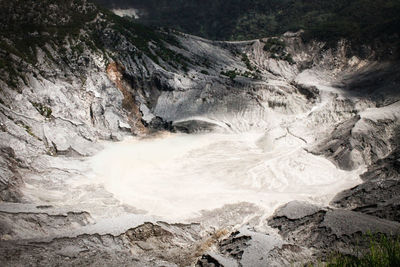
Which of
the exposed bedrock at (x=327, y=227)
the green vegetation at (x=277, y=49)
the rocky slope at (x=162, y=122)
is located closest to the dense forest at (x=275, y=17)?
the rocky slope at (x=162, y=122)

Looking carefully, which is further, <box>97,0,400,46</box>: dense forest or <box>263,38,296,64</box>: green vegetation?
<box>97,0,400,46</box>: dense forest

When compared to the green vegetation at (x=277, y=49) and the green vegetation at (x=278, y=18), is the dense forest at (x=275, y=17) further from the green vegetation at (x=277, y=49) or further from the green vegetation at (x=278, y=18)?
the green vegetation at (x=277, y=49)

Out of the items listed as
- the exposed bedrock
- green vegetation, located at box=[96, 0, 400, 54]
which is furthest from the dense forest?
the exposed bedrock

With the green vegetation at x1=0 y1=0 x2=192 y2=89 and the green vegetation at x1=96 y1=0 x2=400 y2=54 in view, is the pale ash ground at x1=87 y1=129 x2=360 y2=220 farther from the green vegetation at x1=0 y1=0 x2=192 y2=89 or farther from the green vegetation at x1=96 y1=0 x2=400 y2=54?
the green vegetation at x1=96 y1=0 x2=400 y2=54

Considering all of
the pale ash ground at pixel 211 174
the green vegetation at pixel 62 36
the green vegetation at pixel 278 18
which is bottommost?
the pale ash ground at pixel 211 174

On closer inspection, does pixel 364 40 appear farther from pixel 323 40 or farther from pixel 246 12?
pixel 246 12

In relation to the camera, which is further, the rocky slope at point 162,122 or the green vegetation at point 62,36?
the green vegetation at point 62,36
